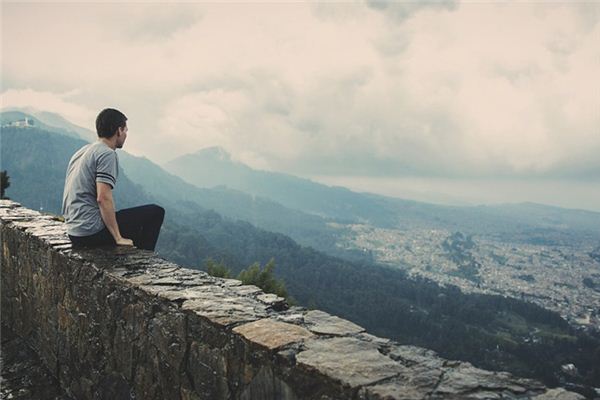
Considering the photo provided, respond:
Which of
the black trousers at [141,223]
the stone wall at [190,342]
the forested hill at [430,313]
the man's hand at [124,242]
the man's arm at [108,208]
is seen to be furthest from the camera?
the forested hill at [430,313]

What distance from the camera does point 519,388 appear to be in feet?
7.79

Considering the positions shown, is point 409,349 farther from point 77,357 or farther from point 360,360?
point 77,357

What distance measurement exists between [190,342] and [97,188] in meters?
2.49

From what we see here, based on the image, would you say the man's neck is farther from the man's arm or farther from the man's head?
the man's arm

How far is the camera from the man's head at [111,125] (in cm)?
512

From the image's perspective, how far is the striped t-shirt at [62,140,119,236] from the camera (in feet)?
16.3

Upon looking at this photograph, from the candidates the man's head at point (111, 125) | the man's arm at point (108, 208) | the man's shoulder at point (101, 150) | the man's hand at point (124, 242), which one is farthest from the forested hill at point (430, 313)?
the man's shoulder at point (101, 150)

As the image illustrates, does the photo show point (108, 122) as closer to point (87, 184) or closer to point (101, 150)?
point (101, 150)

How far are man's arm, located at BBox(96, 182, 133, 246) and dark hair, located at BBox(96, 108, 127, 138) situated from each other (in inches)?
26.4

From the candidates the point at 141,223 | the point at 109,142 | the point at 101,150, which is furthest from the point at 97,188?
the point at 141,223

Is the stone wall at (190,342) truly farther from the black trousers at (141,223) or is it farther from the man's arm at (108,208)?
the black trousers at (141,223)

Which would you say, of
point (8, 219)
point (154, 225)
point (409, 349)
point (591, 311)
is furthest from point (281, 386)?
point (591, 311)

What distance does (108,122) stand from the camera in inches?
202

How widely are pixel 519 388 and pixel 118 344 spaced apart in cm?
336
